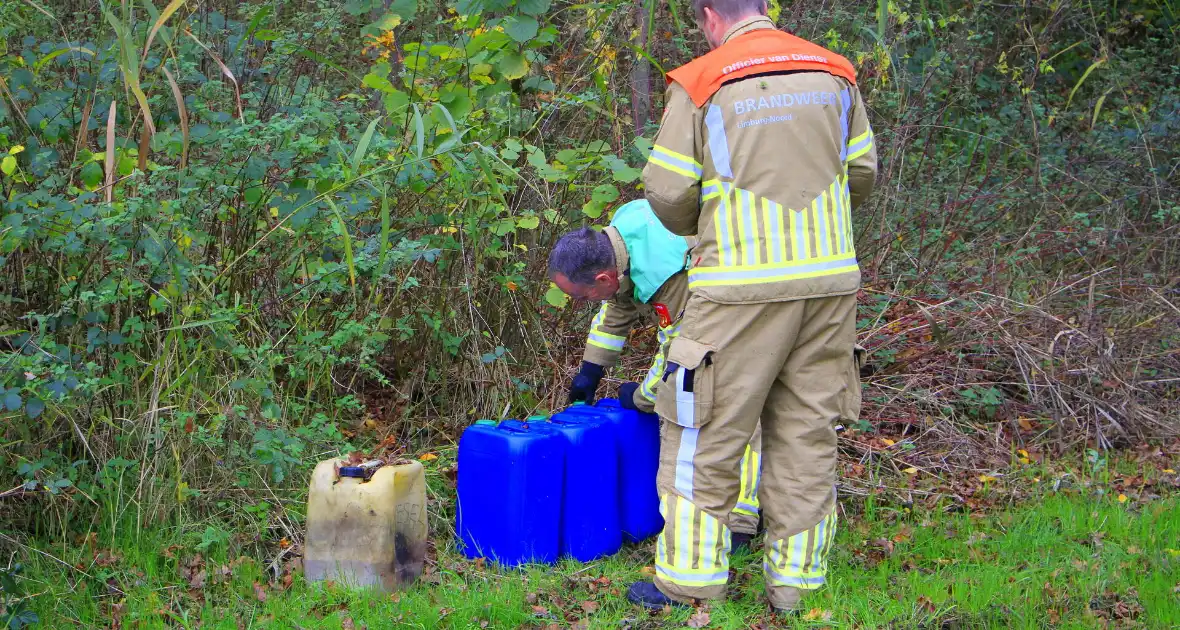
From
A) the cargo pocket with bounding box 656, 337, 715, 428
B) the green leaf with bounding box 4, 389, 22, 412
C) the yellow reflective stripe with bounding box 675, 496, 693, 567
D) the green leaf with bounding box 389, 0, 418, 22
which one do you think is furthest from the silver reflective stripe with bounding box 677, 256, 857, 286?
the green leaf with bounding box 4, 389, 22, 412

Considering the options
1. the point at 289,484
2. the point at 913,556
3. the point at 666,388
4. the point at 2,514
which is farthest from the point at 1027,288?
the point at 2,514

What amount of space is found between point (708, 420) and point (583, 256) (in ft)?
2.67

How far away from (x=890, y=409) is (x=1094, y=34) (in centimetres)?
496

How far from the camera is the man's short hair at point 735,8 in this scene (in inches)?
130

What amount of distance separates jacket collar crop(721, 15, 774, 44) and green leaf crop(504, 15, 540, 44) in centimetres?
115

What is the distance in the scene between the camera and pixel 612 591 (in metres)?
3.75

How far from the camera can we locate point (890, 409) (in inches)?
212

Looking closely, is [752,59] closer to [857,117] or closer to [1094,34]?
[857,117]

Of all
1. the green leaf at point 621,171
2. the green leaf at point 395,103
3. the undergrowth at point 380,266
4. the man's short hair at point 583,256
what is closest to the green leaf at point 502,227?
the undergrowth at point 380,266

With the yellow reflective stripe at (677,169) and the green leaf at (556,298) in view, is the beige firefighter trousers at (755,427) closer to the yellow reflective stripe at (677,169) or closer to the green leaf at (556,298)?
the yellow reflective stripe at (677,169)

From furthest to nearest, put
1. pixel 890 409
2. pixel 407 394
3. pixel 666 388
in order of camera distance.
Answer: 1. pixel 890 409
2. pixel 407 394
3. pixel 666 388

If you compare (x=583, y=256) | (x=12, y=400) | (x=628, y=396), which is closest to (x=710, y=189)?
(x=583, y=256)

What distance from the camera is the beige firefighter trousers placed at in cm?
326

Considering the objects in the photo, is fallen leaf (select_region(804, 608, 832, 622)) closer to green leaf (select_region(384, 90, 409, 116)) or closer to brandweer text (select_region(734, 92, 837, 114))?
brandweer text (select_region(734, 92, 837, 114))
